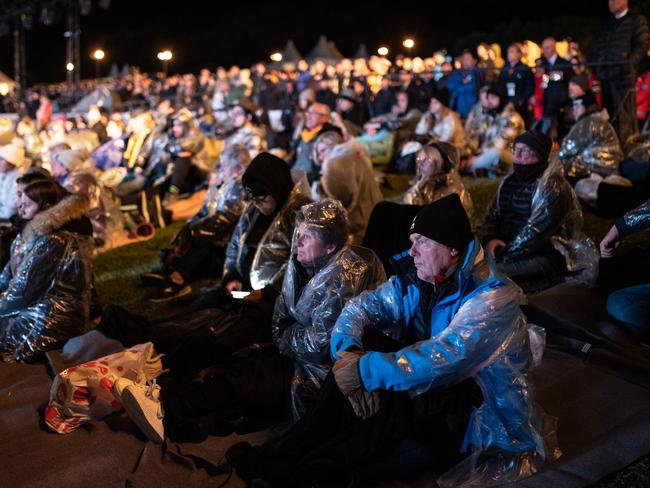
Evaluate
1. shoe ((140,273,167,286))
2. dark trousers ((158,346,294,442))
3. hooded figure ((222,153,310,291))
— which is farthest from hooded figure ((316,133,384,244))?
dark trousers ((158,346,294,442))

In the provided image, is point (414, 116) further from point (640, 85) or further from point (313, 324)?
point (313, 324)

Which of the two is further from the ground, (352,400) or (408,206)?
(408,206)

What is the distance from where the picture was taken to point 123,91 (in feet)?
84.2

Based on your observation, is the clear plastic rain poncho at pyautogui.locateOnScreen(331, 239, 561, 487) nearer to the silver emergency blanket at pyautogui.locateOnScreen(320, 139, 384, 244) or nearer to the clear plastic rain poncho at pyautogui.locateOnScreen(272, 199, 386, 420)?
the clear plastic rain poncho at pyautogui.locateOnScreen(272, 199, 386, 420)

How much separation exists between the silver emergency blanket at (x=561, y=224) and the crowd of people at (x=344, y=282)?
0.05 feet

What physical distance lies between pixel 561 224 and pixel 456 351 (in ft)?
8.90

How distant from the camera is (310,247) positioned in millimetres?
4062

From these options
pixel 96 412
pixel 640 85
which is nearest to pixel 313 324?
pixel 96 412

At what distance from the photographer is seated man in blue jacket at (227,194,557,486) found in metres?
2.96

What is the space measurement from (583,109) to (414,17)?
112ft

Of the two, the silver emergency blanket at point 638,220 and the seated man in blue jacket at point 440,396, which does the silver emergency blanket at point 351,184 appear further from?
the seated man in blue jacket at point 440,396

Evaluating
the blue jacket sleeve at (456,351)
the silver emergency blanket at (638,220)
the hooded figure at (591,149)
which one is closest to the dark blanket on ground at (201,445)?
the blue jacket sleeve at (456,351)

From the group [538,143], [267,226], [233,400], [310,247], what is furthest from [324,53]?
[233,400]

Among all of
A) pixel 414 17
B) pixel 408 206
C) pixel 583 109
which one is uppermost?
pixel 414 17
